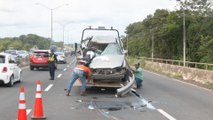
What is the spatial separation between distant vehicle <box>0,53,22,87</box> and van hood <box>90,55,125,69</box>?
3955 millimetres

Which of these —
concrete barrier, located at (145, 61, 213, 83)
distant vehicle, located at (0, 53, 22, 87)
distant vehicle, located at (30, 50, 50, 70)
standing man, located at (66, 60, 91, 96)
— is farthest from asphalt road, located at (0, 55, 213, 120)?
distant vehicle, located at (30, 50, 50, 70)

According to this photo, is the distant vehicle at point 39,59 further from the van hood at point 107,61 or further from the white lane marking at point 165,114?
the white lane marking at point 165,114

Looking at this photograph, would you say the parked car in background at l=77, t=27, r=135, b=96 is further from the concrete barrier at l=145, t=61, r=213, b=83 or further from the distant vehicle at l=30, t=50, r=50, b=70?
the distant vehicle at l=30, t=50, r=50, b=70

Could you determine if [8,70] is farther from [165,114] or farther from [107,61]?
[165,114]

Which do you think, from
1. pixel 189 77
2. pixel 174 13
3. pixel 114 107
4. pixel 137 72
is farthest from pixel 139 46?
pixel 114 107

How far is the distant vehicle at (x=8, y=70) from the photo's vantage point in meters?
17.9

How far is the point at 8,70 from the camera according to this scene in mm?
18172

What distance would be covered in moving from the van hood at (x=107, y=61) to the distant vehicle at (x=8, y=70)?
396cm

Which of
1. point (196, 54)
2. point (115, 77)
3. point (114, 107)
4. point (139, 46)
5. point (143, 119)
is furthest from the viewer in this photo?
point (139, 46)

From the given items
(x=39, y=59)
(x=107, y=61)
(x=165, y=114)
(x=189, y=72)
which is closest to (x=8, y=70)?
(x=107, y=61)

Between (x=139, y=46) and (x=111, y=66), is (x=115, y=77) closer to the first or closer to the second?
(x=111, y=66)

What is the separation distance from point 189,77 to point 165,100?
12228 mm

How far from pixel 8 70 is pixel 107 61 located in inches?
180

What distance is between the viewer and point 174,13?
56.0 m
